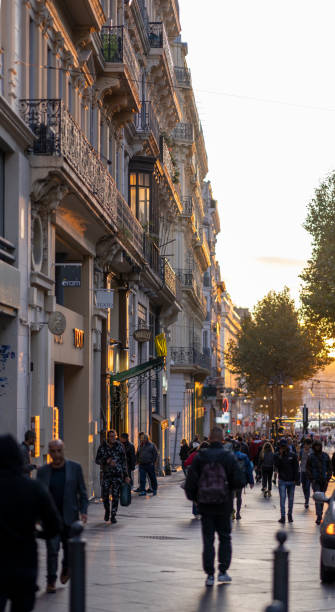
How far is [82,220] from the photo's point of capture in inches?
961

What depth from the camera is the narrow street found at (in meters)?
11.0

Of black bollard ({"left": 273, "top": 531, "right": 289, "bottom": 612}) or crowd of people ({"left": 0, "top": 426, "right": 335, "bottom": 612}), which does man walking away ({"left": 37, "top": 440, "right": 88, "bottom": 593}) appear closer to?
crowd of people ({"left": 0, "top": 426, "right": 335, "bottom": 612})

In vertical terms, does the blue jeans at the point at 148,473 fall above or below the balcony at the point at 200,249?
below

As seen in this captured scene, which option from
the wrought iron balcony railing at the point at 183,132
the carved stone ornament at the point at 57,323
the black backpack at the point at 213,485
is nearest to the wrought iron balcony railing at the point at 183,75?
the wrought iron balcony railing at the point at 183,132

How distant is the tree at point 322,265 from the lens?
48.0 metres

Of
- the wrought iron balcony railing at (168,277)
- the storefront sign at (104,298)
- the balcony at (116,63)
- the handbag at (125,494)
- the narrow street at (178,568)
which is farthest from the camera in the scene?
the wrought iron balcony railing at (168,277)

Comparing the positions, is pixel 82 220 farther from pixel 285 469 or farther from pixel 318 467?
pixel 318 467

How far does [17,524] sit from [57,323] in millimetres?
14054

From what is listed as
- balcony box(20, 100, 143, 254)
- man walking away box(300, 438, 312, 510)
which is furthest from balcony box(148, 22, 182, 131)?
man walking away box(300, 438, 312, 510)

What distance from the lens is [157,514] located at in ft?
80.6

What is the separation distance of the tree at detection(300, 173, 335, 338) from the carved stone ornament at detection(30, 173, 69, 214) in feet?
90.7

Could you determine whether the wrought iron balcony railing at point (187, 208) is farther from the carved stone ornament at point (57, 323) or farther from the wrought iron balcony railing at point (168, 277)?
the carved stone ornament at point (57, 323)

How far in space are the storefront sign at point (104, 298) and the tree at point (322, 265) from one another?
2153 centimetres

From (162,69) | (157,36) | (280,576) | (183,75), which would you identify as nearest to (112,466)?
(280,576)
